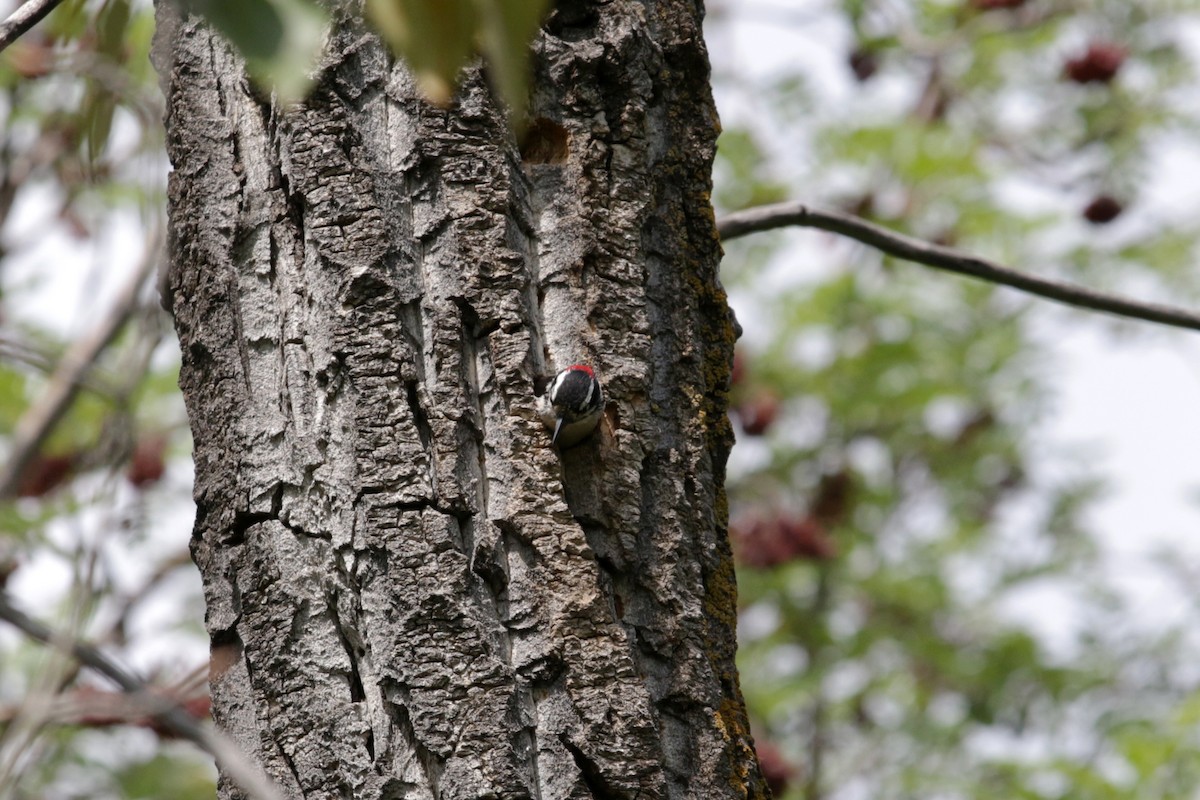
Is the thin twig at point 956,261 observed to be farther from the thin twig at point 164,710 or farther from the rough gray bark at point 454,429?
the thin twig at point 164,710

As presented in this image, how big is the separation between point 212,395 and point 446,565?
491 mm

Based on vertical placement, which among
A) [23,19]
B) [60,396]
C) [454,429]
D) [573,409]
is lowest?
[454,429]

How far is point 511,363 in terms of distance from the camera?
6.12 feet

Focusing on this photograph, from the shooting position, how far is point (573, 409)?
198cm

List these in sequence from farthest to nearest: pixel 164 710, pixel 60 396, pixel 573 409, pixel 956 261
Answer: pixel 60 396, pixel 956 261, pixel 573 409, pixel 164 710

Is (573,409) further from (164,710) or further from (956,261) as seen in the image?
(956,261)

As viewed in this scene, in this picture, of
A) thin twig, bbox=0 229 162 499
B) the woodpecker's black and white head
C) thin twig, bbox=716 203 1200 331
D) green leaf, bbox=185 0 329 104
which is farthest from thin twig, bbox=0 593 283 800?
thin twig, bbox=0 229 162 499

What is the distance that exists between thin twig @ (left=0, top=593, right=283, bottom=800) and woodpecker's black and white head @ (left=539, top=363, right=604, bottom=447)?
25.7 inches

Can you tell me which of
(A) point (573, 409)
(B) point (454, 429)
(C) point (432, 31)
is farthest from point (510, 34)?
(A) point (573, 409)

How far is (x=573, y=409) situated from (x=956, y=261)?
3.49 feet

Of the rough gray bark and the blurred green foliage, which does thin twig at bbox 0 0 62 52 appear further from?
the blurred green foliage

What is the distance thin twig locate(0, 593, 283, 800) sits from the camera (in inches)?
53.1

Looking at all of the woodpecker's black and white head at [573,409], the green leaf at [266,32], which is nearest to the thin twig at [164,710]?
the woodpecker's black and white head at [573,409]

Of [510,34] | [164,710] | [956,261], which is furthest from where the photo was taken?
[956,261]
